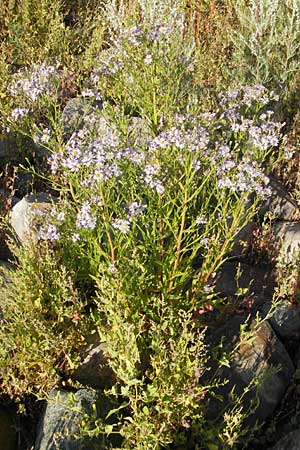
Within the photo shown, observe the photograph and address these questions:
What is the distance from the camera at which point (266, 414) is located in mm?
3129

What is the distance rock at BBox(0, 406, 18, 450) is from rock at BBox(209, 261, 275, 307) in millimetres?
1644

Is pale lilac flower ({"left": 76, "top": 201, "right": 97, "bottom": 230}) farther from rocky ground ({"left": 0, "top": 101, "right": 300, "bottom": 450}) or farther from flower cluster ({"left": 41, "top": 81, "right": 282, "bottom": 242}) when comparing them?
rocky ground ({"left": 0, "top": 101, "right": 300, "bottom": 450})

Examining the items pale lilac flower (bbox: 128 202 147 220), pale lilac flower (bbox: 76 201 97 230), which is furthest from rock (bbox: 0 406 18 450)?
pale lilac flower (bbox: 128 202 147 220)

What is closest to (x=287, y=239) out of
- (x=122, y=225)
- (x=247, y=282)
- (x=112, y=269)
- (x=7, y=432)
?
(x=247, y=282)

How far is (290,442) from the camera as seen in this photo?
9.29 feet

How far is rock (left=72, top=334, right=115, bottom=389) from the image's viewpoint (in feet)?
10.4

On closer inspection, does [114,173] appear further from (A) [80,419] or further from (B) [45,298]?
(A) [80,419]

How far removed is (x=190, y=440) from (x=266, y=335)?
90 centimetres

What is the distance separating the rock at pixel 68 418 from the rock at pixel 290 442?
98 cm

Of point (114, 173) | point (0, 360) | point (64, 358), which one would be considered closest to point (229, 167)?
point (114, 173)

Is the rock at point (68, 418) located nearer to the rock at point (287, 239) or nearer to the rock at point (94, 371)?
the rock at point (94, 371)

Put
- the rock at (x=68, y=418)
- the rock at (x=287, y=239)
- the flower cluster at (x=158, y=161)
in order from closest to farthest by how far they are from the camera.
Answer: the flower cluster at (x=158, y=161) < the rock at (x=68, y=418) < the rock at (x=287, y=239)

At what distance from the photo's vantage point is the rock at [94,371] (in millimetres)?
3162

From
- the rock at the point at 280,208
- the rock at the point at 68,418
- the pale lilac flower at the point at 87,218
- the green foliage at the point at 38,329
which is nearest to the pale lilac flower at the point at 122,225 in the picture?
the pale lilac flower at the point at 87,218
